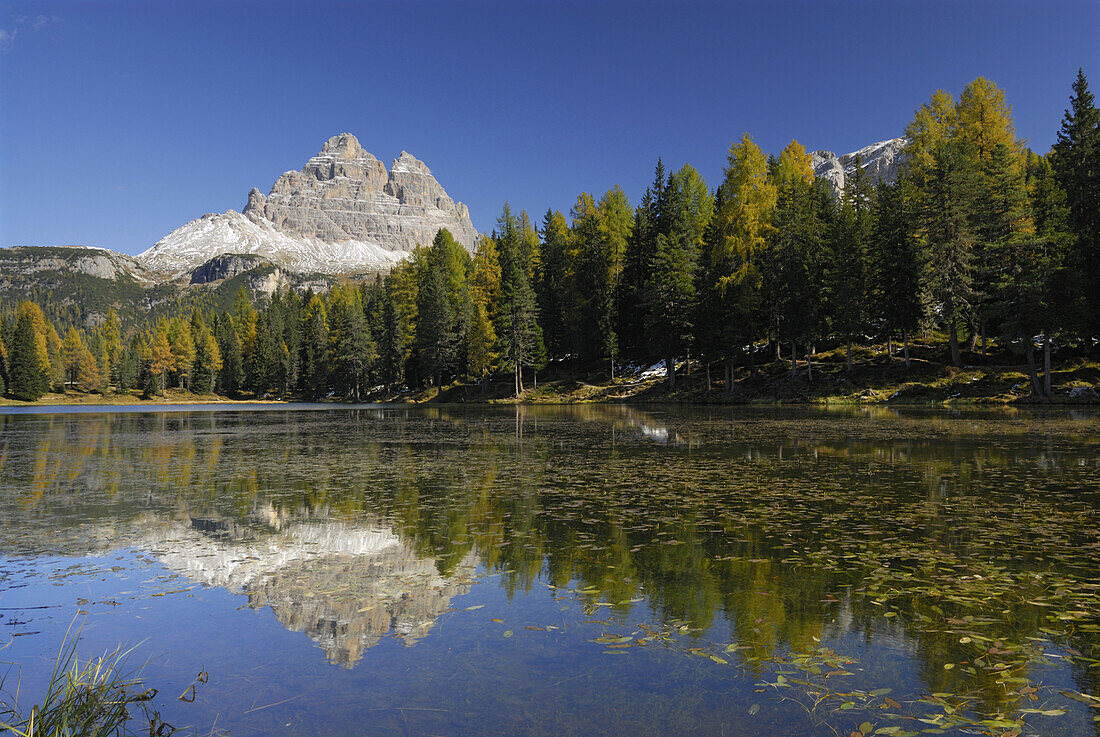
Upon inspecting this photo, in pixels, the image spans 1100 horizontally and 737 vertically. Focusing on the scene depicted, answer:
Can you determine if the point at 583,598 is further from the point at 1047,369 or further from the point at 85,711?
the point at 1047,369

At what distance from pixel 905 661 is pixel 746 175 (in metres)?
47.0

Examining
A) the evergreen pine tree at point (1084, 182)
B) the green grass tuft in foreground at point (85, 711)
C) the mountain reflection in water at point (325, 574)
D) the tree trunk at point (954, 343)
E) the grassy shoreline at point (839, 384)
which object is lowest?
the mountain reflection in water at point (325, 574)

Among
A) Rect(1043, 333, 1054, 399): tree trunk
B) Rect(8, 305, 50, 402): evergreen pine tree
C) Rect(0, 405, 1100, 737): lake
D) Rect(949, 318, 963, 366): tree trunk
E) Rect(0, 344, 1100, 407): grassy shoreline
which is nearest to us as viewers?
Rect(0, 405, 1100, 737): lake

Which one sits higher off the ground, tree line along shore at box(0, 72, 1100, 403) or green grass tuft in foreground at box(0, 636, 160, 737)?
tree line along shore at box(0, 72, 1100, 403)

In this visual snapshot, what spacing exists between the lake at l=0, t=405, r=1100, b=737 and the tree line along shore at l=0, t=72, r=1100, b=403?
3142 centimetres

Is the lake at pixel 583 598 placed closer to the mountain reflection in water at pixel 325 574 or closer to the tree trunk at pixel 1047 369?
the mountain reflection in water at pixel 325 574

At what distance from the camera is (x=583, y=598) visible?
6684 millimetres

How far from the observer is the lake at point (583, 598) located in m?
4.39

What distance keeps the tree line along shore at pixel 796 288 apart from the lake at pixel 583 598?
3142 cm

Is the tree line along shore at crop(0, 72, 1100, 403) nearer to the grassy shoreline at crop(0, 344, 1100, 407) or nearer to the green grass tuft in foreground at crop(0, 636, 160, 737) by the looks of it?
the grassy shoreline at crop(0, 344, 1100, 407)

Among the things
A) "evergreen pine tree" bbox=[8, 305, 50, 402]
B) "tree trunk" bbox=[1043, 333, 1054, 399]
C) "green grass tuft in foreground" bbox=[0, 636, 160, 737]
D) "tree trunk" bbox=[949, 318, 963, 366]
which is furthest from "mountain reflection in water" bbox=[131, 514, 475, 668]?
"evergreen pine tree" bbox=[8, 305, 50, 402]

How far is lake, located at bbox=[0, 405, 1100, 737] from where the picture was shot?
4391 mm

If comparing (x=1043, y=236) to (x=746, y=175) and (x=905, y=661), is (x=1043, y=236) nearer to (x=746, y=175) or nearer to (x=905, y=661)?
(x=746, y=175)

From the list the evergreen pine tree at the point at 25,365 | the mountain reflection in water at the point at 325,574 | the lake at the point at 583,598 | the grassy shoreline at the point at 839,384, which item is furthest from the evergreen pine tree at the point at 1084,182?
the evergreen pine tree at the point at 25,365
